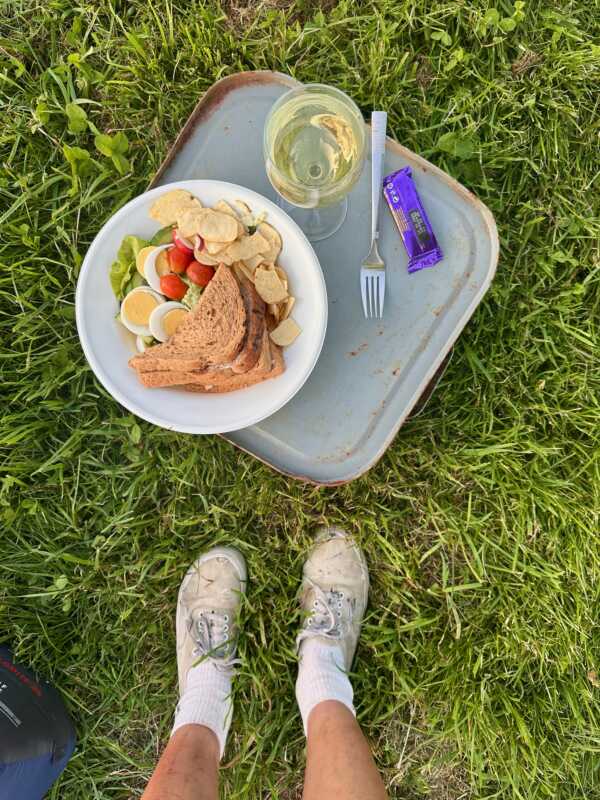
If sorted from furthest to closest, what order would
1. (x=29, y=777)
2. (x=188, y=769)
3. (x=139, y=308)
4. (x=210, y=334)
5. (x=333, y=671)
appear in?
(x=333, y=671)
(x=29, y=777)
(x=188, y=769)
(x=139, y=308)
(x=210, y=334)

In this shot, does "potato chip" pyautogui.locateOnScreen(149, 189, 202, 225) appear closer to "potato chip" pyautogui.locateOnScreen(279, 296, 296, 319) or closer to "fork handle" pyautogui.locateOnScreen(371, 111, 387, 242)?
"potato chip" pyautogui.locateOnScreen(279, 296, 296, 319)

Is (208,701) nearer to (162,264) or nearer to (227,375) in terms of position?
(227,375)

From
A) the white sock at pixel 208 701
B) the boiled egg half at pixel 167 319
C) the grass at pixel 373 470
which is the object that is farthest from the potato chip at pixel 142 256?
the white sock at pixel 208 701

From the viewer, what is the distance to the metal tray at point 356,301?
1812 millimetres

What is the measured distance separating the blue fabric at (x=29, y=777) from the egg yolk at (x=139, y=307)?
1422 millimetres

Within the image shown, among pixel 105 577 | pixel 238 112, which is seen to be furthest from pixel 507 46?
pixel 105 577

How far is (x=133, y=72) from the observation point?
2.09 metres

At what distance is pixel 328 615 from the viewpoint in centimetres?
210

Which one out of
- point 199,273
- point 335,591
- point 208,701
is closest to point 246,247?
point 199,273

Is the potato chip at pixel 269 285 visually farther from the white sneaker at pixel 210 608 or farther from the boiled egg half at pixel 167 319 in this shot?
the white sneaker at pixel 210 608

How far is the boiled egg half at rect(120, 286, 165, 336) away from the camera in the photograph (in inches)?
64.9

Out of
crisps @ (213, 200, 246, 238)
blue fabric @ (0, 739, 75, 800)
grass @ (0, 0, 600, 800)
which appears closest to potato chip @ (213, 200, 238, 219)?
crisps @ (213, 200, 246, 238)

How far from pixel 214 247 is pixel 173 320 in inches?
9.2

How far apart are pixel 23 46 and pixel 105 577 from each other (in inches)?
74.4
